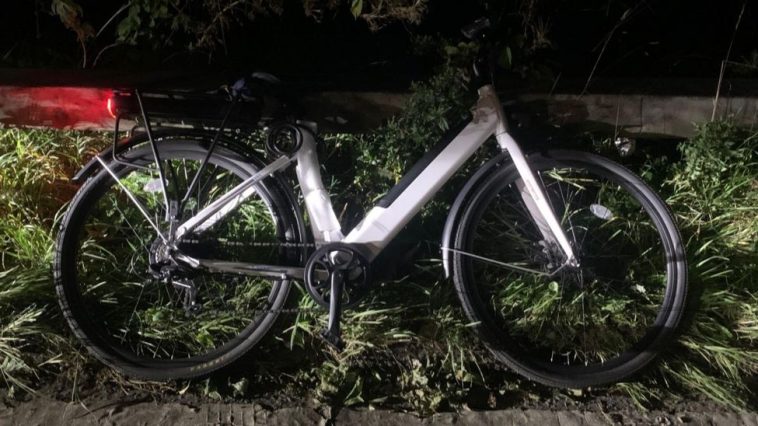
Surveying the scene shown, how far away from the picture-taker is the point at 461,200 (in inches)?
113

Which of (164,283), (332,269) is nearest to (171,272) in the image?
(164,283)

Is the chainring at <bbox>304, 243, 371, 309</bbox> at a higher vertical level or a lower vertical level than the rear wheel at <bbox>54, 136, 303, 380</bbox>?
lower

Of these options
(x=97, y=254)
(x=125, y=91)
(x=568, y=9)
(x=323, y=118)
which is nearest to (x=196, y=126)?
(x=125, y=91)

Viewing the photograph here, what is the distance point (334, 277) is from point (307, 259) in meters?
0.21

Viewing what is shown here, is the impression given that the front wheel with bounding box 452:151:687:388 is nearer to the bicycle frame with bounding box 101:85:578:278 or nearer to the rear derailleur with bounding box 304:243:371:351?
the bicycle frame with bounding box 101:85:578:278

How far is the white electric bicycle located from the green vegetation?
172 mm

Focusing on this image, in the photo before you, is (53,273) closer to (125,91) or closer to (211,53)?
(125,91)

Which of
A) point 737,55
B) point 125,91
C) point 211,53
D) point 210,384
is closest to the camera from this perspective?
point 125,91

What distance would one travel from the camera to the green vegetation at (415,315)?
298cm

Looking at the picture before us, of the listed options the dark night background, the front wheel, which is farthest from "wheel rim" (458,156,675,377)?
the dark night background

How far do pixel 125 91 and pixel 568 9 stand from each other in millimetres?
2702

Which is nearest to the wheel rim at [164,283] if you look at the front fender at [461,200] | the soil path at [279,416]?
the soil path at [279,416]

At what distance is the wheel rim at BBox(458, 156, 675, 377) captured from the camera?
294cm

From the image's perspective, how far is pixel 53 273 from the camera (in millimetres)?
2904
